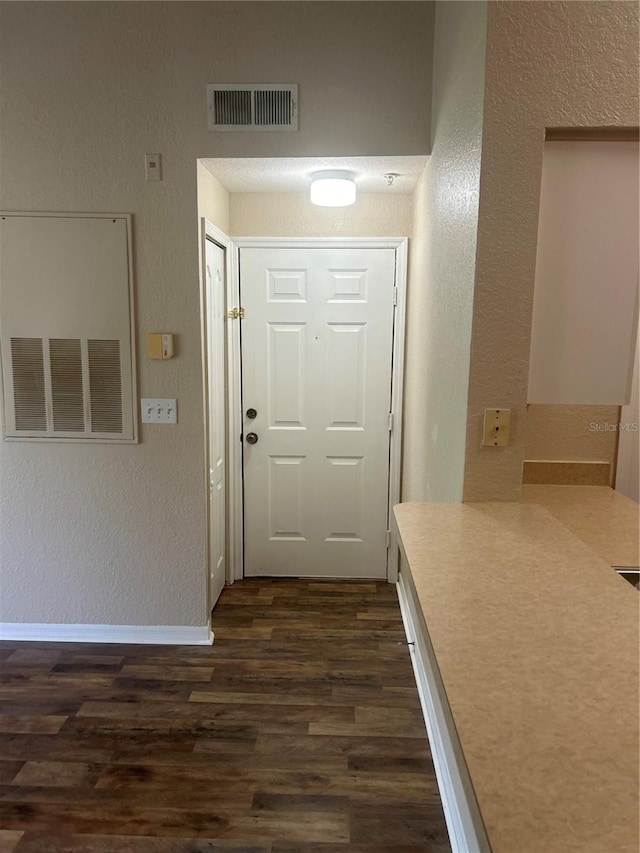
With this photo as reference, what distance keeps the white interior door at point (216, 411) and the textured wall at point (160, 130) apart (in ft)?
0.86

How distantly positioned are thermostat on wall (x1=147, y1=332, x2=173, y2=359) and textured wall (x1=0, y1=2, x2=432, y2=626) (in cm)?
4

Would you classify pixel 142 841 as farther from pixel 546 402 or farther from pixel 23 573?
pixel 546 402

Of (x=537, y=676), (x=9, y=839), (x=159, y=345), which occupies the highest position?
(x=159, y=345)

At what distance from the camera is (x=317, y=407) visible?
3375mm

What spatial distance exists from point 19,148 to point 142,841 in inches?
109

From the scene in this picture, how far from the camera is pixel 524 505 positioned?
1.74 metres

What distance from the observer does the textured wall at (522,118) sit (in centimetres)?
151

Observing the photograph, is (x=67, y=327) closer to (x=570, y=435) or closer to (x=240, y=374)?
(x=240, y=374)

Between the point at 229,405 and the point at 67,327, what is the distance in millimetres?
1011

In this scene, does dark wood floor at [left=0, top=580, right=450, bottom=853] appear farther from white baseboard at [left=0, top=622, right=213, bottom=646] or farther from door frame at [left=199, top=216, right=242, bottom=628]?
door frame at [left=199, top=216, right=242, bottom=628]

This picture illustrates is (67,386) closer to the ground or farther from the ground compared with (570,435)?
farther from the ground

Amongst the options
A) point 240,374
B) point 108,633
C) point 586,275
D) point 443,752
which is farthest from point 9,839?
point 586,275

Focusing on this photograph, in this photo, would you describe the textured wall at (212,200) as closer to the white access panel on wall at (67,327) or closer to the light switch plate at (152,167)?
the light switch plate at (152,167)

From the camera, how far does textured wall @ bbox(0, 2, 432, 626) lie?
2381 millimetres
